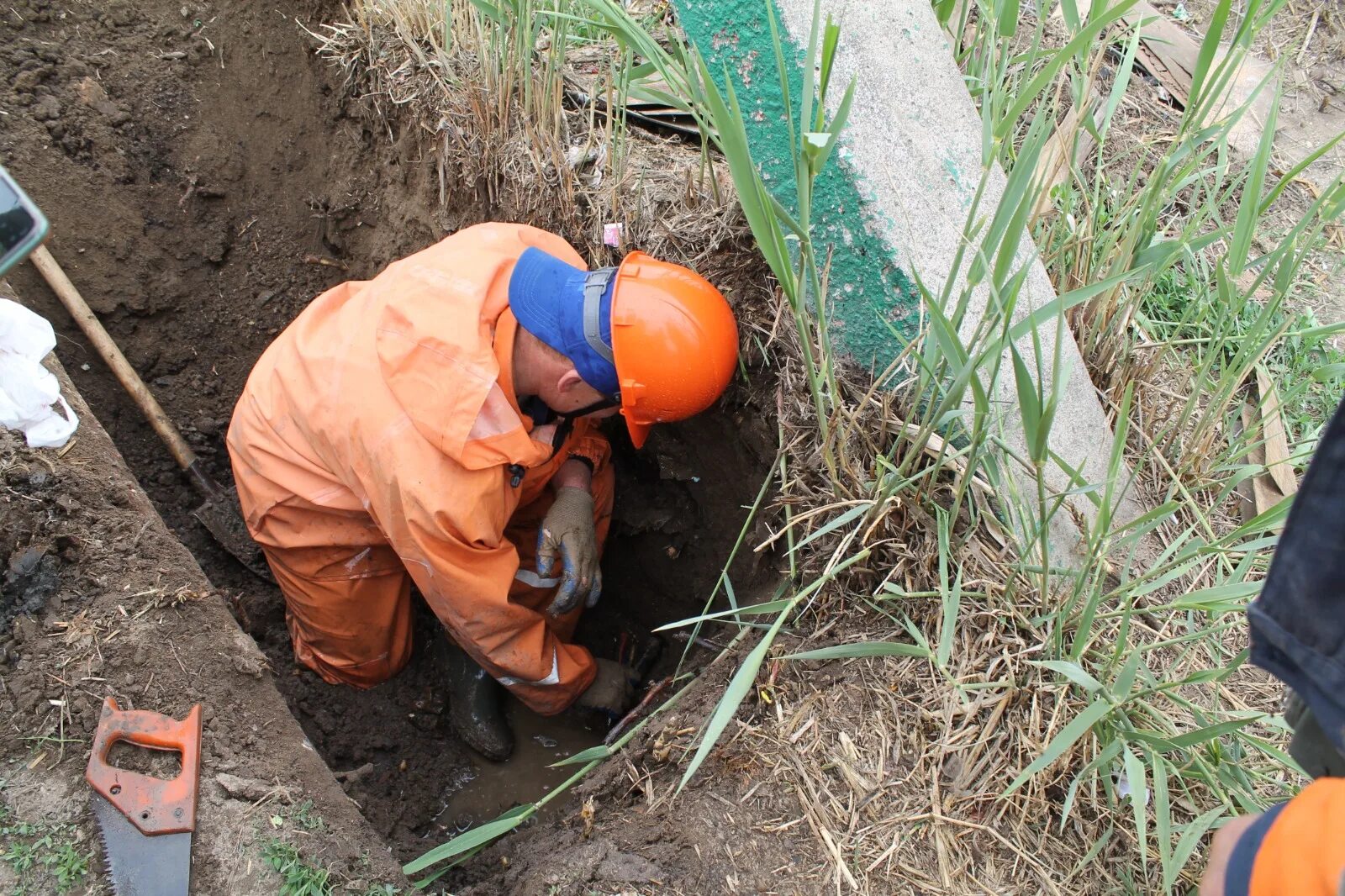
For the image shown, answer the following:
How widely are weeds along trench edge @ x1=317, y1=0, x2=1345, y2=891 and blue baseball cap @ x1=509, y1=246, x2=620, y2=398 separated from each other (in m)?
0.44

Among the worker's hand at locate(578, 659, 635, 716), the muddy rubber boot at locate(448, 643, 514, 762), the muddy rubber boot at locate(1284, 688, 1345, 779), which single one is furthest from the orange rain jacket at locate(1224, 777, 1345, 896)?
the muddy rubber boot at locate(448, 643, 514, 762)

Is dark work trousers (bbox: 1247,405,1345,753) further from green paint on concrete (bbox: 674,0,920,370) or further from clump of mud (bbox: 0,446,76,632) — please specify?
clump of mud (bbox: 0,446,76,632)

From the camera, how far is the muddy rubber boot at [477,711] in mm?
2947

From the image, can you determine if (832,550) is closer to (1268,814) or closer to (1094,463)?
(1094,463)

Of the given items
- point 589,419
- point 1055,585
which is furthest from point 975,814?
point 589,419

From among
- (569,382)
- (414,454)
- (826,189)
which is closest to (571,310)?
(569,382)

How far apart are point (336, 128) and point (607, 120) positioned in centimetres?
147

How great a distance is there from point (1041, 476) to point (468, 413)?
3.98ft

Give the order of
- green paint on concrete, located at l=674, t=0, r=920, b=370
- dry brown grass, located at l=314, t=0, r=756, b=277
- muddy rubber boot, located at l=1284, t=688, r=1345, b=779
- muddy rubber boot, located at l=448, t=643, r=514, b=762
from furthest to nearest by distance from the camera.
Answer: muddy rubber boot, located at l=448, t=643, r=514, b=762, dry brown grass, located at l=314, t=0, r=756, b=277, green paint on concrete, located at l=674, t=0, r=920, b=370, muddy rubber boot, located at l=1284, t=688, r=1345, b=779

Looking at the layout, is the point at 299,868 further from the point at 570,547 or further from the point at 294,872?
the point at 570,547

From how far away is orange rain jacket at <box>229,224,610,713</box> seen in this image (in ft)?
6.61

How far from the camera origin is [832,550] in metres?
1.90

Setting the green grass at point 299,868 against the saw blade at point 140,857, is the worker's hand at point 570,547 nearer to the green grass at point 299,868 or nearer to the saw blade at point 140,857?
the green grass at point 299,868

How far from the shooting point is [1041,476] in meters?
1.45
